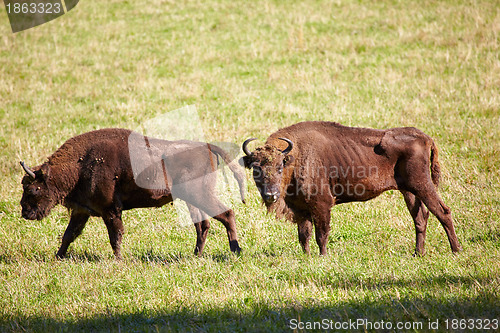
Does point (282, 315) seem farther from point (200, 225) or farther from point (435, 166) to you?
point (435, 166)

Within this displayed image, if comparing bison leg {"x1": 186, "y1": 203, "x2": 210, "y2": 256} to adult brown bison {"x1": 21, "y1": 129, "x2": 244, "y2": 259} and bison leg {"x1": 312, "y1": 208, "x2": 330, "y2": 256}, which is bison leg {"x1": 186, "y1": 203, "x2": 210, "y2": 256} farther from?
bison leg {"x1": 312, "y1": 208, "x2": 330, "y2": 256}

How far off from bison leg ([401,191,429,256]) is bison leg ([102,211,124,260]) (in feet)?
15.2

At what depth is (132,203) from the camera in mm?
8523

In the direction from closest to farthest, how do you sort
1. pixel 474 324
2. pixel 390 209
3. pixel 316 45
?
pixel 474 324 < pixel 390 209 < pixel 316 45

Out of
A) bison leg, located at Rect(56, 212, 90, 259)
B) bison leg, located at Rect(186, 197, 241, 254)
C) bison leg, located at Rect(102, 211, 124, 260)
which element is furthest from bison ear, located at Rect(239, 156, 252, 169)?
bison leg, located at Rect(56, 212, 90, 259)

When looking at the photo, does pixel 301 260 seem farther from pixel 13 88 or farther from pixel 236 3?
pixel 236 3

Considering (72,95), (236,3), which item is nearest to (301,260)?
(72,95)

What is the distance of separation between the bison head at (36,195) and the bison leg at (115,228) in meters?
1.00

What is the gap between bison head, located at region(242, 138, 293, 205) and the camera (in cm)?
734

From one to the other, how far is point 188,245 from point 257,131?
17.4 ft

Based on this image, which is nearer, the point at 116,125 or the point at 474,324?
the point at 474,324

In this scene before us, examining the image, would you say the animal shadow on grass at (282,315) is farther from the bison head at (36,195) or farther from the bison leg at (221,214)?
the bison head at (36,195)

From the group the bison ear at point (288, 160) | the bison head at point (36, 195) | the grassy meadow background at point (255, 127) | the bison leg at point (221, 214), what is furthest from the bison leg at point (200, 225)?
the bison head at point (36, 195)

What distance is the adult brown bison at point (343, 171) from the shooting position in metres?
7.79
